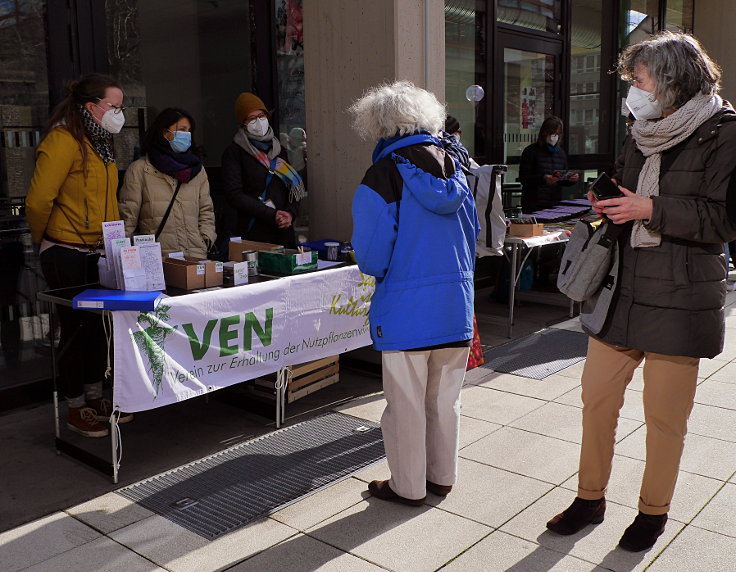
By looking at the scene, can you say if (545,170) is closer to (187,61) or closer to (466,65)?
(466,65)

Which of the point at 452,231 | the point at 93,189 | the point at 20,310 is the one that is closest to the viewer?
the point at 452,231

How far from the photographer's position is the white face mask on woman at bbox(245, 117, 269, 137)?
16.9 feet

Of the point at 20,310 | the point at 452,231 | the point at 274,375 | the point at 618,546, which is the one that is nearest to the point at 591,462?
the point at 618,546

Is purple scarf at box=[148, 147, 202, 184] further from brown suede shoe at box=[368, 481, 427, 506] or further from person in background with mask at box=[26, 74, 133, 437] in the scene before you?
brown suede shoe at box=[368, 481, 427, 506]

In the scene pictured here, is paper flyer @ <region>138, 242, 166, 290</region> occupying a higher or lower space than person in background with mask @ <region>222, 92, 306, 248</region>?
lower

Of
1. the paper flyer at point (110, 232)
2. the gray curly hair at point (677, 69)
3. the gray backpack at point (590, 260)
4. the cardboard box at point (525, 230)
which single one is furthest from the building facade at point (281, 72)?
the gray curly hair at point (677, 69)

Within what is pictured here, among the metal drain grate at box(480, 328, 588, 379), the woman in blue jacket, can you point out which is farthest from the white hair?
the metal drain grate at box(480, 328, 588, 379)

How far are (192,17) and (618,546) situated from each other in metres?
→ 5.60

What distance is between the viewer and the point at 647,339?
2801 mm

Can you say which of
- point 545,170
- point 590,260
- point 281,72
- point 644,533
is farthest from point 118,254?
point 545,170

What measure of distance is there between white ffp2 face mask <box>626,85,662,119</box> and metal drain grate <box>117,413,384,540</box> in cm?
214

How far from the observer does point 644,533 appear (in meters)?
2.97

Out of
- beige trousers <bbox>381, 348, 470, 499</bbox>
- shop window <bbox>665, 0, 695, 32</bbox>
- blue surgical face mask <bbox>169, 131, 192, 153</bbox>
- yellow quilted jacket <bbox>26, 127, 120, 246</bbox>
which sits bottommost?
beige trousers <bbox>381, 348, 470, 499</bbox>

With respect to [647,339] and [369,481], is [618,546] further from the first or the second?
[369,481]
